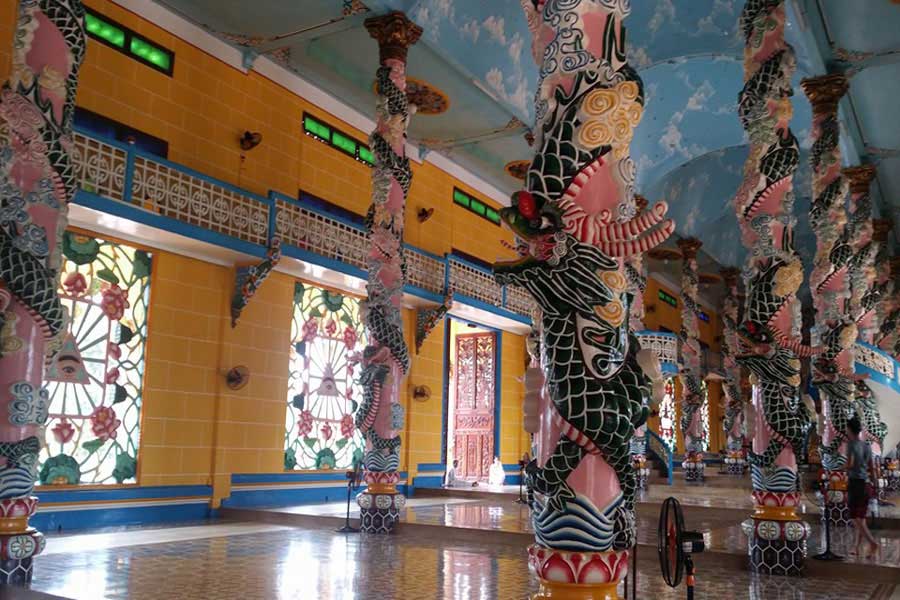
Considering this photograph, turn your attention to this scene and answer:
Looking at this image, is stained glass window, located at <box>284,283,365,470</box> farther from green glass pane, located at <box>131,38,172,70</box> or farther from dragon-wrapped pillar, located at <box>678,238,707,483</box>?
dragon-wrapped pillar, located at <box>678,238,707,483</box>

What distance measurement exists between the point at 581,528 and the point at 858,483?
7.03 m

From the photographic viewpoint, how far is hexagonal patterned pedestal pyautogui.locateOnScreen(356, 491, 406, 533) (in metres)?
11.0

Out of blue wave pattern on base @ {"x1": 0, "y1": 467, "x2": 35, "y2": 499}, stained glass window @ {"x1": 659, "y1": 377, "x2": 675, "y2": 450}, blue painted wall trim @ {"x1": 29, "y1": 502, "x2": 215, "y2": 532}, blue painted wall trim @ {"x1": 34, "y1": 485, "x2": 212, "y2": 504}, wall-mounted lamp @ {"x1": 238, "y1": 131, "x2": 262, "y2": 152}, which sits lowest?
blue painted wall trim @ {"x1": 29, "y1": 502, "x2": 215, "y2": 532}

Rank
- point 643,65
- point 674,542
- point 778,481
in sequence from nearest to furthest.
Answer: point 674,542
point 778,481
point 643,65

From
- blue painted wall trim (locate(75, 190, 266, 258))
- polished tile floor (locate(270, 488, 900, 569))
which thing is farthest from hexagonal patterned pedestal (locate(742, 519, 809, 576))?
blue painted wall trim (locate(75, 190, 266, 258))

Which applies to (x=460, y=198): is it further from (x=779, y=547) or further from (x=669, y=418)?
(x=669, y=418)

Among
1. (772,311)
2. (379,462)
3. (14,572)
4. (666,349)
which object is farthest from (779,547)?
(666,349)

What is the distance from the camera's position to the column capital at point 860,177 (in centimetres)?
1703

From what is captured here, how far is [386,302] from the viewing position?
11.6 metres

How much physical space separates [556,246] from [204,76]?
11.7 meters

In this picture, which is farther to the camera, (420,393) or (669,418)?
(669,418)

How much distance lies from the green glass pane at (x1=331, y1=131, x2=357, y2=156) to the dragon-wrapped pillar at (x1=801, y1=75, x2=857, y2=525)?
9050mm

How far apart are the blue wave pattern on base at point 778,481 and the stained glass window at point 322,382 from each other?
857 centimetres

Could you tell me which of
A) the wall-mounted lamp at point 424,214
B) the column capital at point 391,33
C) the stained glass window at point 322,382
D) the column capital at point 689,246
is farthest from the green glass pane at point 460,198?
the column capital at point 391,33
